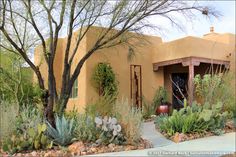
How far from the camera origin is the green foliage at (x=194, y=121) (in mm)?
10523

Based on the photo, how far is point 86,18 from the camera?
11781 millimetres

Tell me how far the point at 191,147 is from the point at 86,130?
2.97 metres

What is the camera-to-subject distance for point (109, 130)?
862 centimetres

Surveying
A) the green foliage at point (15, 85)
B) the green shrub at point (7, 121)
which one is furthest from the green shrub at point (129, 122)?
the green foliage at point (15, 85)

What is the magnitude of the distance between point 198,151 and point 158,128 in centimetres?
356

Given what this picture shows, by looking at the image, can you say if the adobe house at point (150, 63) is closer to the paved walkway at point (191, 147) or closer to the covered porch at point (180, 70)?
the covered porch at point (180, 70)

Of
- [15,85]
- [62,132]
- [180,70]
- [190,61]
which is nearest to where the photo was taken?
[62,132]

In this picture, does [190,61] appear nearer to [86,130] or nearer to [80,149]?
[86,130]

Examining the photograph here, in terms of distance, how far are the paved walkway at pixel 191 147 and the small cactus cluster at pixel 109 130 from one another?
680mm

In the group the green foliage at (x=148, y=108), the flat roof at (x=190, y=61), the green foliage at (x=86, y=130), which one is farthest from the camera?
the green foliage at (x=148, y=108)

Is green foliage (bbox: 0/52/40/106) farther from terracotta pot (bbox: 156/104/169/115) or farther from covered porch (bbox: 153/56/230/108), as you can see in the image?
covered porch (bbox: 153/56/230/108)

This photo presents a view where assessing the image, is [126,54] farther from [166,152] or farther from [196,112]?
[166,152]

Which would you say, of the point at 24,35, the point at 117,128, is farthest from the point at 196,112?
the point at 24,35

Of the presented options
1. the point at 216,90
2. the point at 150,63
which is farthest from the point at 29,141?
the point at 150,63
